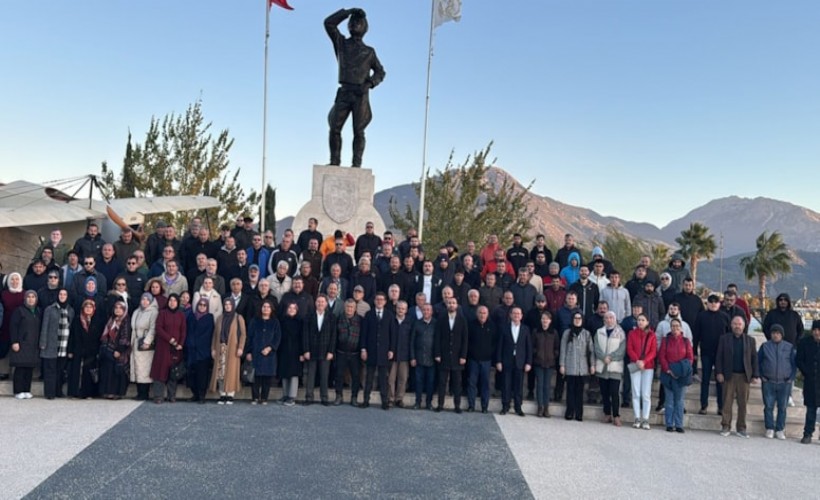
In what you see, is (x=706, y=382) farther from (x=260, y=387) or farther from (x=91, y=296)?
(x=91, y=296)

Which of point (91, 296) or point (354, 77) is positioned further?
point (354, 77)

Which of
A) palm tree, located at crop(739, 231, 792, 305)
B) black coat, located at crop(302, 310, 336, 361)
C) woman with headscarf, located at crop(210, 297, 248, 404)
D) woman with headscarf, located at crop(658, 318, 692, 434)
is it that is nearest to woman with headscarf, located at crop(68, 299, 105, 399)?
woman with headscarf, located at crop(210, 297, 248, 404)

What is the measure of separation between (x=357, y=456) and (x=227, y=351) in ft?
10.2

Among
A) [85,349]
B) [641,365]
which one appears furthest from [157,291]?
[641,365]

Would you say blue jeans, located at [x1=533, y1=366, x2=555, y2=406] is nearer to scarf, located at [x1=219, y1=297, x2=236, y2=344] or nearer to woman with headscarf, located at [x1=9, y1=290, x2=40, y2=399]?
scarf, located at [x1=219, y1=297, x2=236, y2=344]

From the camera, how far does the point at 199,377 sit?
30.5ft

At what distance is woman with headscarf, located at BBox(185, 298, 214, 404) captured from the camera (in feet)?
30.3

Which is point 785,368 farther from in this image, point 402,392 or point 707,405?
point 402,392

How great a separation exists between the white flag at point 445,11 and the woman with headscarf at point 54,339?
12.2 m

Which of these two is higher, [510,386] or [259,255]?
[259,255]

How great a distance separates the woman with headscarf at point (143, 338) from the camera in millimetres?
9094

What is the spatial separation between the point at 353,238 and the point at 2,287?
635 cm

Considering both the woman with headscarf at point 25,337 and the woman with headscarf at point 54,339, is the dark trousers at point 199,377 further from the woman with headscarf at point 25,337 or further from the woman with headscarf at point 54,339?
the woman with headscarf at point 25,337

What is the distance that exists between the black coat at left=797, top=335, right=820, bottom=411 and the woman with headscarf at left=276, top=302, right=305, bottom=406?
740 cm
